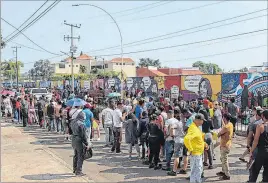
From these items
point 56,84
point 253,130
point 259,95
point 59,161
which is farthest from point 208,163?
point 56,84

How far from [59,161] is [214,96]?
48.7 ft

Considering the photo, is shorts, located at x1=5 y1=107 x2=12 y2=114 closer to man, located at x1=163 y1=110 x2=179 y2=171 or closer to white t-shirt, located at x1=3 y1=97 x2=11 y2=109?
white t-shirt, located at x1=3 y1=97 x2=11 y2=109

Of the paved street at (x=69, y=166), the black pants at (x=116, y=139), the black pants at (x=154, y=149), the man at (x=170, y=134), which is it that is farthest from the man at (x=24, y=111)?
the man at (x=170, y=134)

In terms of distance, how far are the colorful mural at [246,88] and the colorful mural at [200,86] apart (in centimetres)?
58

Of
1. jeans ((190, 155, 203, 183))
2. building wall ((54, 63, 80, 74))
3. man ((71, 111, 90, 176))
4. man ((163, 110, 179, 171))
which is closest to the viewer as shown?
jeans ((190, 155, 203, 183))

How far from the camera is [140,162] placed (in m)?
11.6

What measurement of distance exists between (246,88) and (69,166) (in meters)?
14.2

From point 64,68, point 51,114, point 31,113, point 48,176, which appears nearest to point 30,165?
point 48,176

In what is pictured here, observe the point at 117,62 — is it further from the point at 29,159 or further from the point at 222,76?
the point at 29,159

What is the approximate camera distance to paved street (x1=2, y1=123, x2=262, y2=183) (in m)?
9.64

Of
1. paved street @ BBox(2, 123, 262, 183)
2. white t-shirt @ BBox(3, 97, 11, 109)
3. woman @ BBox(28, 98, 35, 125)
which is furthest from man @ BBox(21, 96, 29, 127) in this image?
paved street @ BBox(2, 123, 262, 183)

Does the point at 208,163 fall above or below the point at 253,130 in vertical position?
below

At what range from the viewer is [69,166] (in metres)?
11.0

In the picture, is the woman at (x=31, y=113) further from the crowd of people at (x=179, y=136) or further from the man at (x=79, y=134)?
the man at (x=79, y=134)
